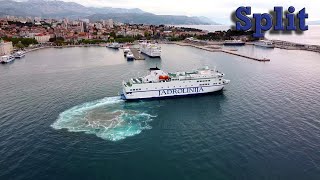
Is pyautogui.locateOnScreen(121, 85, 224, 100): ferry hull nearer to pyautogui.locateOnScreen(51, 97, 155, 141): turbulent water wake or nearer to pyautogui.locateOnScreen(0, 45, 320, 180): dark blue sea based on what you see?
pyautogui.locateOnScreen(0, 45, 320, 180): dark blue sea

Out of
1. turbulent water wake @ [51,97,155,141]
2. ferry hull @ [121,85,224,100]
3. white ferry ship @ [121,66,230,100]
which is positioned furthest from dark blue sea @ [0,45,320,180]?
white ferry ship @ [121,66,230,100]

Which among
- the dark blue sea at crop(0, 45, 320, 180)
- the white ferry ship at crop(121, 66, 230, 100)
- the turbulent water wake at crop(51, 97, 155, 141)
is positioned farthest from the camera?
the white ferry ship at crop(121, 66, 230, 100)

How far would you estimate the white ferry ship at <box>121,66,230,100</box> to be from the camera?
52594mm

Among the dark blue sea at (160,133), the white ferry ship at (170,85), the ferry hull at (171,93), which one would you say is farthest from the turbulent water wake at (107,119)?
the white ferry ship at (170,85)

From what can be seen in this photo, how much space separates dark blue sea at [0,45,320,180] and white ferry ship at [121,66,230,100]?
5.73 feet

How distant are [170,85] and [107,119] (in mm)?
16814

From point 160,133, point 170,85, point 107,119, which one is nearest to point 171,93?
point 170,85

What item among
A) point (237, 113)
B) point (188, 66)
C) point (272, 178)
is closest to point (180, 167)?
point (272, 178)

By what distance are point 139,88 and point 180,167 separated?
85.2ft

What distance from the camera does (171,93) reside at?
5434 centimetres

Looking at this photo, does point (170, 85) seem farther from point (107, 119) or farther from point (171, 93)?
point (107, 119)

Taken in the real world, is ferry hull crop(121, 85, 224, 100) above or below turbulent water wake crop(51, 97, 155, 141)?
above

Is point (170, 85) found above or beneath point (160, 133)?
above

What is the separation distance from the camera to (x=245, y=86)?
61.5m
